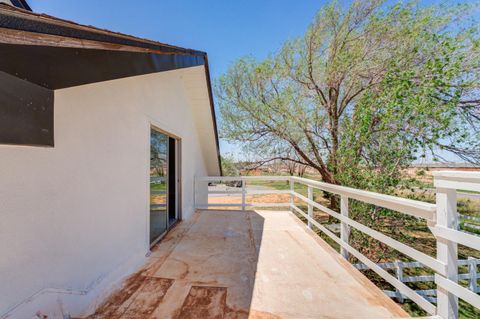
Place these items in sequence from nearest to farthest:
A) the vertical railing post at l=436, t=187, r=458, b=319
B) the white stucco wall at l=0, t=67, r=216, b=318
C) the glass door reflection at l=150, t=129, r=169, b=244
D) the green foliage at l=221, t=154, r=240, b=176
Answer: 1. the white stucco wall at l=0, t=67, r=216, b=318
2. the vertical railing post at l=436, t=187, r=458, b=319
3. the glass door reflection at l=150, t=129, r=169, b=244
4. the green foliage at l=221, t=154, r=240, b=176

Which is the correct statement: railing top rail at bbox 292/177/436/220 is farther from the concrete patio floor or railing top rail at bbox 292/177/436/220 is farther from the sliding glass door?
the sliding glass door

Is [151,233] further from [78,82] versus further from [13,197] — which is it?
[78,82]

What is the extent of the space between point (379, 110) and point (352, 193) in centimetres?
284

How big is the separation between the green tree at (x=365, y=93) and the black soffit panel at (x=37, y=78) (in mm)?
4668

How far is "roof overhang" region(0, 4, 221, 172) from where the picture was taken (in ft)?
2.81

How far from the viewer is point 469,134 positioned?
4.05 m

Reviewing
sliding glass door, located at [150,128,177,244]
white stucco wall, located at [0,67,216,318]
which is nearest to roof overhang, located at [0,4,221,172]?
white stucco wall, located at [0,67,216,318]

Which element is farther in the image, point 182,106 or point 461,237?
point 182,106

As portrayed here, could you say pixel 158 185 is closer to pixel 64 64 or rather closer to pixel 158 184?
pixel 158 184

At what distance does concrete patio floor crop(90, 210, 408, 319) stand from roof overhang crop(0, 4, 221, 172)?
161 centimetres

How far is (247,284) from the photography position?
7.07 ft

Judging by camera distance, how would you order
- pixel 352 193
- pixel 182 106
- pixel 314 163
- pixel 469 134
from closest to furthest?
1. pixel 352 193
2. pixel 469 134
3. pixel 182 106
4. pixel 314 163

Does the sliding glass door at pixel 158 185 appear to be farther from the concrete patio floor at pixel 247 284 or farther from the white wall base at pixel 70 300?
the white wall base at pixel 70 300

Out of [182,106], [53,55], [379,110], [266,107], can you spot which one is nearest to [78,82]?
[53,55]
